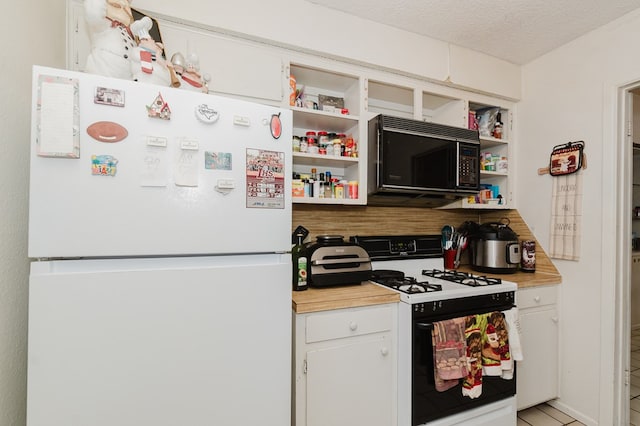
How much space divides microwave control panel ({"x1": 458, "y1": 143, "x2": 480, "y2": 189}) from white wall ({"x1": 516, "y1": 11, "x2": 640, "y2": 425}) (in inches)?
22.0

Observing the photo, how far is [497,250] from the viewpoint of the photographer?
2.18m

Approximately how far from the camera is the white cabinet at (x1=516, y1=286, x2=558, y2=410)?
1.95m

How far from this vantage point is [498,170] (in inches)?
95.3

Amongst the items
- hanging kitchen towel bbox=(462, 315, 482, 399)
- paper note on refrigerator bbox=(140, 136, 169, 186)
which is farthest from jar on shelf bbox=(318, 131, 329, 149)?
hanging kitchen towel bbox=(462, 315, 482, 399)

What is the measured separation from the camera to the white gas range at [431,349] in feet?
4.89

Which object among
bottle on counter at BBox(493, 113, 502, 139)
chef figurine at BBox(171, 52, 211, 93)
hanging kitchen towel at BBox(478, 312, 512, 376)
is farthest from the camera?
bottle on counter at BBox(493, 113, 502, 139)

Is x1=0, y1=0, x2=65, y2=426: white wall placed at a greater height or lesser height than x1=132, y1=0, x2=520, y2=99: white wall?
lesser

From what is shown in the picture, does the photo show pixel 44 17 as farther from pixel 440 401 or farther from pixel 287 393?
pixel 440 401

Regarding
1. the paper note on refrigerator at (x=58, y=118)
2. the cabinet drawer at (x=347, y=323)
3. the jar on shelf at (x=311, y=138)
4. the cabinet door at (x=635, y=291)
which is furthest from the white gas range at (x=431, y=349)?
the cabinet door at (x=635, y=291)

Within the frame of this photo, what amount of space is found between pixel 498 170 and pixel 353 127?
130 centimetres

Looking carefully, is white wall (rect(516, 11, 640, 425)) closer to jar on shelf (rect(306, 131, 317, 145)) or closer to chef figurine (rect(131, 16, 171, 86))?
jar on shelf (rect(306, 131, 317, 145))

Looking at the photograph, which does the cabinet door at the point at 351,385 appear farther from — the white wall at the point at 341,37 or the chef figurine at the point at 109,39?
the white wall at the point at 341,37

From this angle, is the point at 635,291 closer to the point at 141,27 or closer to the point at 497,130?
the point at 497,130

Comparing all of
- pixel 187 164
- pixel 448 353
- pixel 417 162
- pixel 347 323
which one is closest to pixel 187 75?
pixel 187 164
